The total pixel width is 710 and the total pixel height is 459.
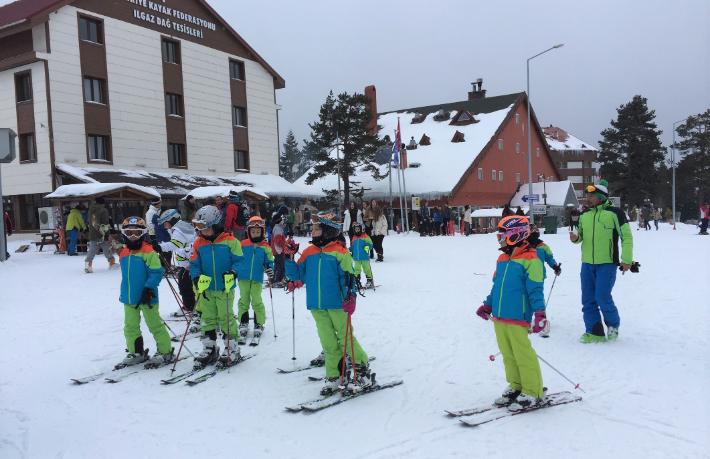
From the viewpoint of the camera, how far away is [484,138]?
1651 inches

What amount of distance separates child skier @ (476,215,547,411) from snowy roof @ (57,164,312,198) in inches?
823

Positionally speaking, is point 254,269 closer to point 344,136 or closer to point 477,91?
point 344,136

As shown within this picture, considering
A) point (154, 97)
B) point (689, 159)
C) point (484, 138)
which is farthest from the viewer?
point (689, 159)

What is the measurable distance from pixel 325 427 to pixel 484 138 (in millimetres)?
39825

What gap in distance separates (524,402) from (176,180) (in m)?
25.0

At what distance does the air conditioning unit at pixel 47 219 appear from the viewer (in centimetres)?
2144

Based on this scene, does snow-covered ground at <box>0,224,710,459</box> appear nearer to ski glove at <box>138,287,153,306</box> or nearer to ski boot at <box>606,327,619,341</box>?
ski boot at <box>606,327,619,341</box>

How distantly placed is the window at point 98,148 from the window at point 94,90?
1679mm

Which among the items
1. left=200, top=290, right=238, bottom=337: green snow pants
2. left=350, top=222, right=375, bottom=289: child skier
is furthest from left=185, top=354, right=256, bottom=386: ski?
left=350, top=222, right=375, bottom=289: child skier

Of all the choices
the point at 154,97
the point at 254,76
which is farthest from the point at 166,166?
the point at 254,76

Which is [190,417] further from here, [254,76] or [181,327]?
[254,76]

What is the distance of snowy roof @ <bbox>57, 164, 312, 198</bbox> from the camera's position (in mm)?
22938

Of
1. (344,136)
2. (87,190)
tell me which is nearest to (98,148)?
(87,190)

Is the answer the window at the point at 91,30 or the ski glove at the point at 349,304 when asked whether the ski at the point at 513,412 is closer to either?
the ski glove at the point at 349,304
